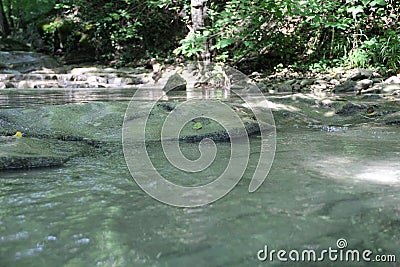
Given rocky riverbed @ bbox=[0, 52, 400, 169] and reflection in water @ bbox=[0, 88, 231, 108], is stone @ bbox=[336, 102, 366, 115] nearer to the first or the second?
rocky riverbed @ bbox=[0, 52, 400, 169]

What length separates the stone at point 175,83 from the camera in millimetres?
7784

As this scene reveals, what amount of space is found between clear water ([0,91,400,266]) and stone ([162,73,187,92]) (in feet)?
18.7

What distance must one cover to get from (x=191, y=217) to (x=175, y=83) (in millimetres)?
6995

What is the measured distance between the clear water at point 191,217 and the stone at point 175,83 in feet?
18.7

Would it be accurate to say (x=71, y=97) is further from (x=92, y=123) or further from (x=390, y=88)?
(x=390, y=88)

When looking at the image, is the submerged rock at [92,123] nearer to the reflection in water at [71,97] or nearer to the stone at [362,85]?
the reflection in water at [71,97]

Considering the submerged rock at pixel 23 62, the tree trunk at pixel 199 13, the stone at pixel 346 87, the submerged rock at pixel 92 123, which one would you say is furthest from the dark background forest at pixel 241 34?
the submerged rock at pixel 92 123

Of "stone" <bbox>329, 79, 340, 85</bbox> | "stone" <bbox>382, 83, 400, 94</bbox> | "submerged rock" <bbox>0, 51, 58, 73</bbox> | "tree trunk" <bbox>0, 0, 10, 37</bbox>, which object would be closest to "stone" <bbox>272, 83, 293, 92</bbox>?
"stone" <bbox>329, 79, 340, 85</bbox>

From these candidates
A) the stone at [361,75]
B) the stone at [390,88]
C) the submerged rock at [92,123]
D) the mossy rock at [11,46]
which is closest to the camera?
the submerged rock at [92,123]

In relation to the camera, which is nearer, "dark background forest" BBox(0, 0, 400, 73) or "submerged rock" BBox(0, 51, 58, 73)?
"dark background forest" BBox(0, 0, 400, 73)

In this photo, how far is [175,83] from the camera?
8.23 metres

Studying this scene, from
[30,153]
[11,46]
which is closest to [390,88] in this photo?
[30,153]

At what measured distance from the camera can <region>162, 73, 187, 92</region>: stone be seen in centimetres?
778

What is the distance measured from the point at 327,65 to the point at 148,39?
265 inches
